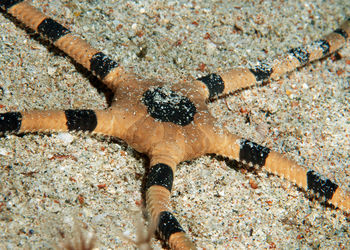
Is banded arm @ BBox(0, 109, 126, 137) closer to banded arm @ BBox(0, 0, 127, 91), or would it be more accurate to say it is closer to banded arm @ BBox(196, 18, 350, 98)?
banded arm @ BBox(0, 0, 127, 91)

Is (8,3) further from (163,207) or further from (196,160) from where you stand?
(163,207)

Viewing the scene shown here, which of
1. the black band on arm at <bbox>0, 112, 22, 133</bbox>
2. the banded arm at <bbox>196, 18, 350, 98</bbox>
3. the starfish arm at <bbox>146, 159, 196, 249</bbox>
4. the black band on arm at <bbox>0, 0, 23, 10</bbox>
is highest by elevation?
the banded arm at <bbox>196, 18, 350, 98</bbox>

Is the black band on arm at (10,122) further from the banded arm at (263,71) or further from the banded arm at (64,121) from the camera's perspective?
the banded arm at (263,71)

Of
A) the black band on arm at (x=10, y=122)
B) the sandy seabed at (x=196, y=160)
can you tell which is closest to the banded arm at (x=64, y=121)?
the black band on arm at (x=10, y=122)

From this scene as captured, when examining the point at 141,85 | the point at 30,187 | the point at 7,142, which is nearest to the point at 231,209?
the point at 141,85

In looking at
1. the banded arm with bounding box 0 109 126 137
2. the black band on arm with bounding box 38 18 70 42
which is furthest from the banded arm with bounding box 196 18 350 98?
the black band on arm with bounding box 38 18 70 42
